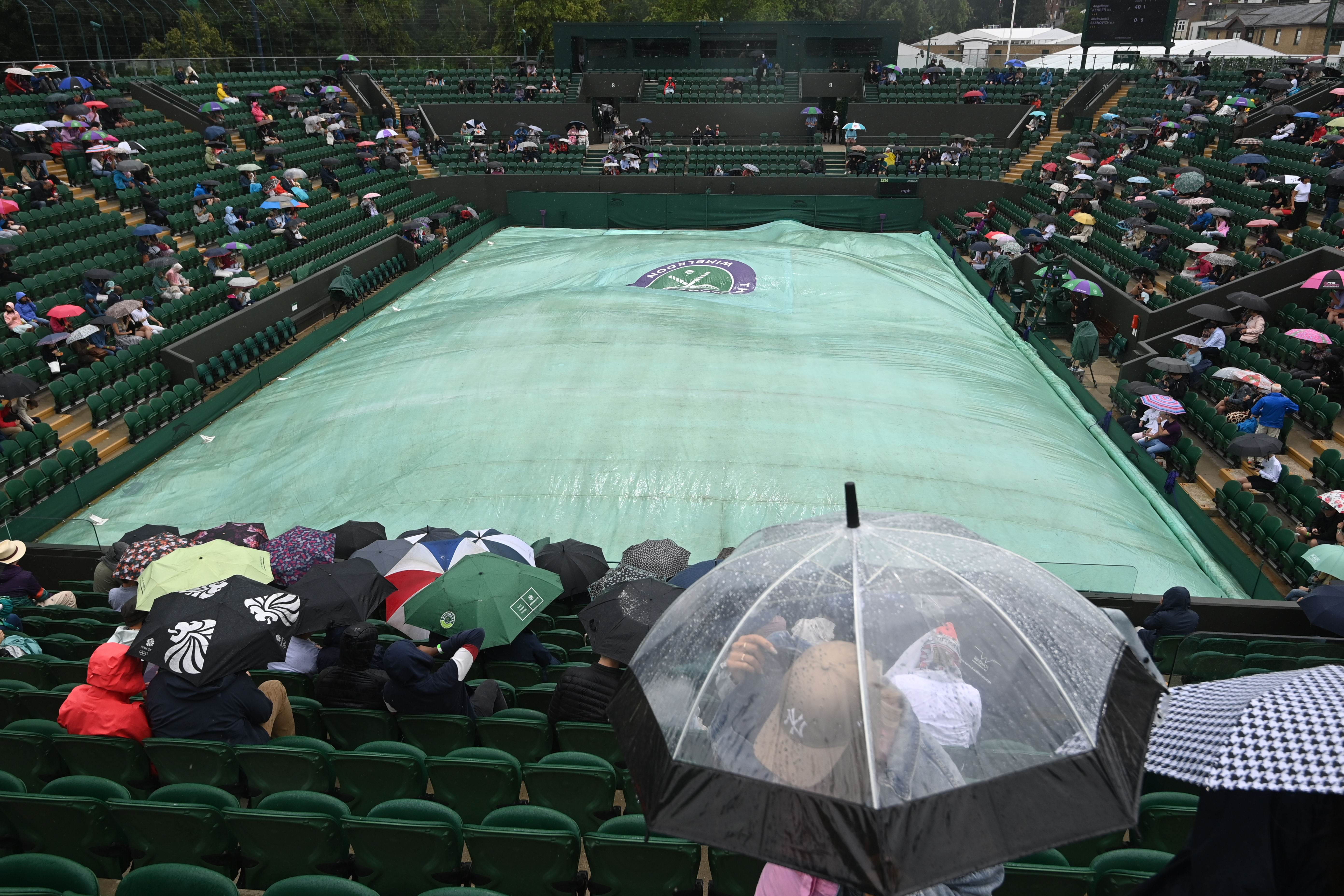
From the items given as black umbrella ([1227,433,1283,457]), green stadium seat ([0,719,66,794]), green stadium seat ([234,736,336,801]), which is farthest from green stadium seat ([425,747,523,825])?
black umbrella ([1227,433,1283,457])

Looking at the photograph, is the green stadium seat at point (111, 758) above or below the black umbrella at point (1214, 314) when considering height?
below

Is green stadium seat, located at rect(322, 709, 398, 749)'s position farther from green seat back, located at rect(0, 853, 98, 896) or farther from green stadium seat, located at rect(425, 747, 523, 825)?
green seat back, located at rect(0, 853, 98, 896)

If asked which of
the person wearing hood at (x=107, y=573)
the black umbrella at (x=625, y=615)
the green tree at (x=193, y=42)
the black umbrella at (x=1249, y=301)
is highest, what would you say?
the green tree at (x=193, y=42)

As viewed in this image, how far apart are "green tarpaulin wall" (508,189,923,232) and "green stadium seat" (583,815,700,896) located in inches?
1024

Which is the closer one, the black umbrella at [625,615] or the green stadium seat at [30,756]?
the green stadium seat at [30,756]

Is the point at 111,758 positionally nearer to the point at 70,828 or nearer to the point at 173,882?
the point at 70,828

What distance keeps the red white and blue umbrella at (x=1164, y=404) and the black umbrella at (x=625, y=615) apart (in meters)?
9.10

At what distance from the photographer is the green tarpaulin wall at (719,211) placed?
28719 mm

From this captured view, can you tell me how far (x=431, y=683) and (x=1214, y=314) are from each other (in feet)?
49.0

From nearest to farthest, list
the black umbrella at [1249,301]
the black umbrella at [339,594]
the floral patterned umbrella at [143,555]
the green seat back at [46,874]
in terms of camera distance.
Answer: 1. the green seat back at [46,874]
2. the black umbrella at [339,594]
3. the floral patterned umbrella at [143,555]
4. the black umbrella at [1249,301]

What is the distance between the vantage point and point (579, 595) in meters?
9.11

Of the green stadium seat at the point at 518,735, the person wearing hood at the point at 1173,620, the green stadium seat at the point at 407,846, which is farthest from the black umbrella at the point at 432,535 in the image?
the person wearing hood at the point at 1173,620

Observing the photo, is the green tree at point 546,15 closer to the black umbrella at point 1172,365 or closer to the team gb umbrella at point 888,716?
the black umbrella at point 1172,365

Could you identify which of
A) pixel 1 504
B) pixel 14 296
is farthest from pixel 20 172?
pixel 1 504
